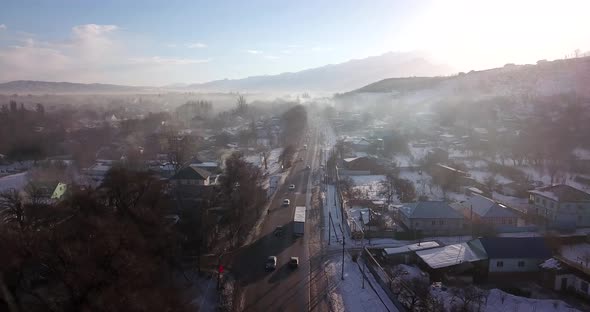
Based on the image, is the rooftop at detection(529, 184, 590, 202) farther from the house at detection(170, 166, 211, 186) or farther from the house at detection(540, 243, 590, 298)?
the house at detection(170, 166, 211, 186)

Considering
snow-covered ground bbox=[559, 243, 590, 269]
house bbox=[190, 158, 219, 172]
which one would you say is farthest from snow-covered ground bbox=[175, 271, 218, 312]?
house bbox=[190, 158, 219, 172]

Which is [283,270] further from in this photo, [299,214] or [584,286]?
[584,286]

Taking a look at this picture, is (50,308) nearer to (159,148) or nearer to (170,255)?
(170,255)

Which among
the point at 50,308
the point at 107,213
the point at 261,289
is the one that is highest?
the point at 107,213

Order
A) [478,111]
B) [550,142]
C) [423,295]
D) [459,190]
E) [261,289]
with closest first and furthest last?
1. [423,295]
2. [261,289]
3. [459,190]
4. [550,142]
5. [478,111]

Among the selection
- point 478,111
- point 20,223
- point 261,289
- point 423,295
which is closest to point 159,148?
point 20,223

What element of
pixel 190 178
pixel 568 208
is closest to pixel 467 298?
pixel 568 208
